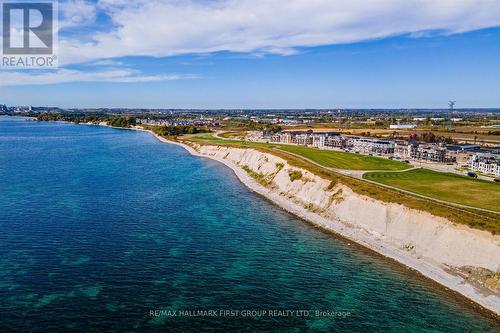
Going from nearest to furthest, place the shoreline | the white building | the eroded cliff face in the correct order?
the shoreline < the eroded cliff face < the white building

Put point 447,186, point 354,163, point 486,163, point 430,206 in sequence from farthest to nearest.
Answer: point 354,163 < point 486,163 < point 447,186 < point 430,206


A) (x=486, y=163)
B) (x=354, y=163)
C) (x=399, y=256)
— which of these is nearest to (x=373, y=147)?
(x=354, y=163)

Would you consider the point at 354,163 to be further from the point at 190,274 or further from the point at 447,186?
the point at 190,274

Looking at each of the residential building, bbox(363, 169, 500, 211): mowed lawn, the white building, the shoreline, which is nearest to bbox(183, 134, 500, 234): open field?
bbox(363, 169, 500, 211): mowed lawn

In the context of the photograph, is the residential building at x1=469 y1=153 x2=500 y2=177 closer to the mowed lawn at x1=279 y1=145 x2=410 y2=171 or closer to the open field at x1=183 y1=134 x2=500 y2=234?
the mowed lawn at x1=279 y1=145 x2=410 y2=171

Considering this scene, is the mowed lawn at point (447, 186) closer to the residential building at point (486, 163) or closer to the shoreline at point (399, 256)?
the residential building at point (486, 163)
